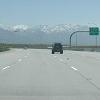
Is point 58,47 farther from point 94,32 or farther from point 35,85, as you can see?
point 35,85

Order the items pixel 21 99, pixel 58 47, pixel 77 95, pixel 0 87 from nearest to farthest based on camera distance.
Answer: pixel 21 99 → pixel 77 95 → pixel 0 87 → pixel 58 47

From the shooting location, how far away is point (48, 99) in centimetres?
1327

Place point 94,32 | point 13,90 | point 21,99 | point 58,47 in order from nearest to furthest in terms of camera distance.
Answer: point 21,99
point 13,90
point 58,47
point 94,32

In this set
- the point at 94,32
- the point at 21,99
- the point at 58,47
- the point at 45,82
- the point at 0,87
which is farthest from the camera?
the point at 94,32

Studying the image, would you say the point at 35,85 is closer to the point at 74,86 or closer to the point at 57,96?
the point at 74,86

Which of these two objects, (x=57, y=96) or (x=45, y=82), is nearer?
(x=57, y=96)

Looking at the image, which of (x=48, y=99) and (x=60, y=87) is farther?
(x=60, y=87)

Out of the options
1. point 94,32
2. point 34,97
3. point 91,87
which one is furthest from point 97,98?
point 94,32

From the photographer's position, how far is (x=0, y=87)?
1664 centimetres

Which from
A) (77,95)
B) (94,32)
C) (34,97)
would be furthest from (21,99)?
(94,32)

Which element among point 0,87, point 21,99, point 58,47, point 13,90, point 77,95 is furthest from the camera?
point 58,47

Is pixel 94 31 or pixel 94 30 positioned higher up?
pixel 94 30

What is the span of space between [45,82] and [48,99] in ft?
17.7

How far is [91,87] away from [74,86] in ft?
2.39
